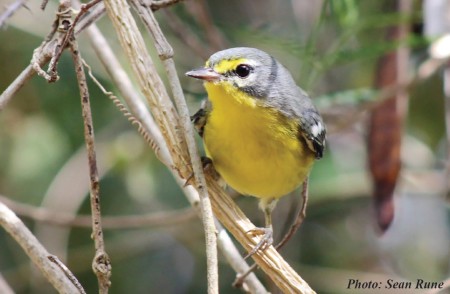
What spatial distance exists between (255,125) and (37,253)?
112 cm

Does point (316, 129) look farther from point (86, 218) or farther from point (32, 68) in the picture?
point (32, 68)

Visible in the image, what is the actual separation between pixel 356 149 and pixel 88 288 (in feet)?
6.19

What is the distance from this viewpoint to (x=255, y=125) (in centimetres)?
279

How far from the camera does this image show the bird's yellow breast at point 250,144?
275 cm

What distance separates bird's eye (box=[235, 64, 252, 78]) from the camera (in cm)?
272

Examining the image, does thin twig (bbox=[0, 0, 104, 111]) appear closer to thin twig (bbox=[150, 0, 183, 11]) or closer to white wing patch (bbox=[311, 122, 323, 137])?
thin twig (bbox=[150, 0, 183, 11])

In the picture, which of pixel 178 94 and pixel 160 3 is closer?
pixel 178 94

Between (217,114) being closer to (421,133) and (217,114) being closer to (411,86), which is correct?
(411,86)

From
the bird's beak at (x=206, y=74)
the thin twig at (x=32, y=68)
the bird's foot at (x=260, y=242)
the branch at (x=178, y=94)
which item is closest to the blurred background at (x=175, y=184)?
the bird's beak at (x=206, y=74)

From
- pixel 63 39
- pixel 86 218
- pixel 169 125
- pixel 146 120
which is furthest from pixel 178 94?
pixel 86 218

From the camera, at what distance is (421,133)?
4.75 m

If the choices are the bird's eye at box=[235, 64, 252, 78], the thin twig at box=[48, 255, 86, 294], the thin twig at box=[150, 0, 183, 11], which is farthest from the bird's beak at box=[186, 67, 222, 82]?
the thin twig at box=[48, 255, 86, 294]

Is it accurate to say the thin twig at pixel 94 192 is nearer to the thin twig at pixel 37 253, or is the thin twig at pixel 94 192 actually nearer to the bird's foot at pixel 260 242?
the thin twig at pixel 37 253

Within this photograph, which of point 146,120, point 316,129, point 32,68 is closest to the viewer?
point 32,68
